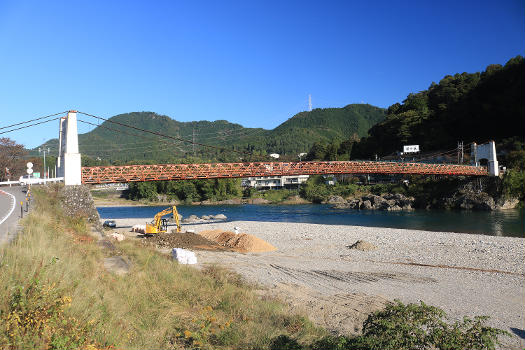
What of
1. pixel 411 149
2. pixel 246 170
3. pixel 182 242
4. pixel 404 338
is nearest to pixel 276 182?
pixel 411 149

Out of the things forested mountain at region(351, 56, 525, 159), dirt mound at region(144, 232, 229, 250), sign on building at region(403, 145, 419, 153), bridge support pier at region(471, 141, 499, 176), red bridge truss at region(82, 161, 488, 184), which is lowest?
dirt mound at region(144, 232, 229, 250)

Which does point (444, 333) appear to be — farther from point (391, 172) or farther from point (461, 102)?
point (461, 102)

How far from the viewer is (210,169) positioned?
28.5 meters

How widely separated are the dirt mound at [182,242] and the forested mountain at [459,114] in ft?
143

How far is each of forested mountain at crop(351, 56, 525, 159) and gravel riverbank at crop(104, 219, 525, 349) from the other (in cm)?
3806

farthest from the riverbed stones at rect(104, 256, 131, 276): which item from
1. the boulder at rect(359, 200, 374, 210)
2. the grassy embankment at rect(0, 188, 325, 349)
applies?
the boulder at rect(359, 200, 374, 210)

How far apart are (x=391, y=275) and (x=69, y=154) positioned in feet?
48.5

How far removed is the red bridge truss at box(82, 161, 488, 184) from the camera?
22.0 m

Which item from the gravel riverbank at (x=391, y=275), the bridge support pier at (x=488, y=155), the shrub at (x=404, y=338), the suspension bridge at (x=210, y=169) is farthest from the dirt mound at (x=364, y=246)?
the bridge support pier at (x=488, y=155)

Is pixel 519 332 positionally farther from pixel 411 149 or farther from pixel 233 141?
pixel 233 141

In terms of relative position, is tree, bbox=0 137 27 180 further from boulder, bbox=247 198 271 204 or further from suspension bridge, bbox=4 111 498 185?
boulder, bbox=247 198 271 204

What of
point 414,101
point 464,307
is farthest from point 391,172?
point 414,101

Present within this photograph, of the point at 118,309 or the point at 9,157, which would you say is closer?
the point at 118,309

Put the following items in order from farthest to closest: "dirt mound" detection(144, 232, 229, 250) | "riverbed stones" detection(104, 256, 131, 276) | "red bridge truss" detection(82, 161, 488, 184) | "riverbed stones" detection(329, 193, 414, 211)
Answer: "riverbed stones" detection(329, 193, 414, 211)
"red bridge truss" detection(82, 161, 488, 184)
"dirt mound" detection(144, 232, 229, 250)
"riverbed stones" detection(104, 256, 131, 276)
